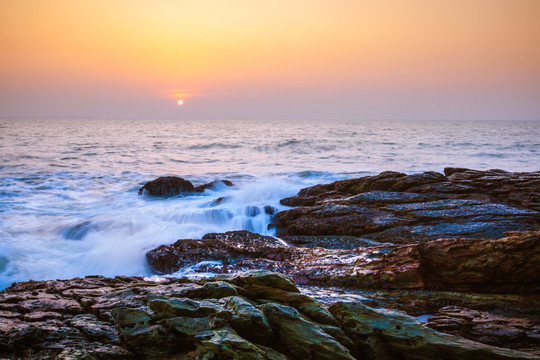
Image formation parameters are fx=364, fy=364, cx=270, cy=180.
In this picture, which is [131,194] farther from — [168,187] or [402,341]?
[402,341]

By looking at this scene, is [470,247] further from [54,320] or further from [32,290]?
[32,290]

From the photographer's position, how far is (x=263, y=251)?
9.16 metres

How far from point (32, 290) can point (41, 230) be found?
33.2 ft

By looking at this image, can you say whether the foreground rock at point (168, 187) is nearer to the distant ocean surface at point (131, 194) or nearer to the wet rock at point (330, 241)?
the distant ocean surface at point (131, 194)

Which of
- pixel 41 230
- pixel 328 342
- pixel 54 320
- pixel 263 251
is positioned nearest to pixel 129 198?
pixel 41 230

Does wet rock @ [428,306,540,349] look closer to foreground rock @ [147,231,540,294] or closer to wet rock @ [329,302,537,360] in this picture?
wet rock @ [329,302,537,360]

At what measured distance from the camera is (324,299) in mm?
5895

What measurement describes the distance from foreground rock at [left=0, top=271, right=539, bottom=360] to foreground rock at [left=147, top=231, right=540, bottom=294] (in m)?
2.30

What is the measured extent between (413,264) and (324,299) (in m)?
2.24

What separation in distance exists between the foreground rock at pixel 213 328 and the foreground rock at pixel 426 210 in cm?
560

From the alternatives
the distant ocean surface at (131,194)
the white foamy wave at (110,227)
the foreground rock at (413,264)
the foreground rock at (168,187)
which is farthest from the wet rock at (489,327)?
the foreground rock at (168,187)

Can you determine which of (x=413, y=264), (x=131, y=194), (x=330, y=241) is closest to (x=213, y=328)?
(x=413, y=264)

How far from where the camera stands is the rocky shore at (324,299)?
412 cm

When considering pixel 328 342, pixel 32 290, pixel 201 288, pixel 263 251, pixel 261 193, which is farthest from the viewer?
pixel 261 193
